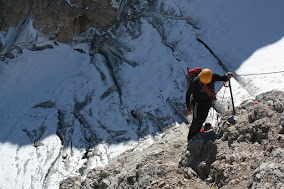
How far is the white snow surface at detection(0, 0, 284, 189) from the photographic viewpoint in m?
7.14

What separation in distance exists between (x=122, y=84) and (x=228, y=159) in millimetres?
5355

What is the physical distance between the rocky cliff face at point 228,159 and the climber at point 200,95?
26 centimetres

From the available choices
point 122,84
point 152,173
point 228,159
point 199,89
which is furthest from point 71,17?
point 228,159

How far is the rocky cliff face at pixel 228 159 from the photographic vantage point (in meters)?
3.24

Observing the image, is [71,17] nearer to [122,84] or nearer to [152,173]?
[122,84]

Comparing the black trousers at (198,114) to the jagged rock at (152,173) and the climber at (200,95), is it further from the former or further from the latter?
the jagged rock at (152,173)

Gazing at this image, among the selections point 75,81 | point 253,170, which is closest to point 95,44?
point 75,81

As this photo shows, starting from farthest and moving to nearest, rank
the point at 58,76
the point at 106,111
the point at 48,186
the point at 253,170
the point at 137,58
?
the point at 58,76 < the point at 137,58 < the point at 106,111 < the point at 48,186 < the point at 253,170

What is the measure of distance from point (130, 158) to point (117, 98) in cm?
304

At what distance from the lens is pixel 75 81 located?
9594mm

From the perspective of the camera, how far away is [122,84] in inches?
345

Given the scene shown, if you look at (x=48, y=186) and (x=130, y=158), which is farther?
(x=48, y=186)

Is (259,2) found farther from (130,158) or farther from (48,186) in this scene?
(48,186)

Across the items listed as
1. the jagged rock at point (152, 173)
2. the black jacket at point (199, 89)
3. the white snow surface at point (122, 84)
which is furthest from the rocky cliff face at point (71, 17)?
the black jacket at point (199, 89)
